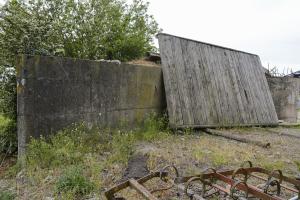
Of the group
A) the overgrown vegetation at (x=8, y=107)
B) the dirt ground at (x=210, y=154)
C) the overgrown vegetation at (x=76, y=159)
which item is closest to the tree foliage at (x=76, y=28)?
the overgrown vegetation at (x=8, y=107)

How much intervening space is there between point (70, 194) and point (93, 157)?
1320 millimetres

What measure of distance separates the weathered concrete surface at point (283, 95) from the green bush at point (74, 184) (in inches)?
332

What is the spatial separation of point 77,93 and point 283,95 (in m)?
7.90

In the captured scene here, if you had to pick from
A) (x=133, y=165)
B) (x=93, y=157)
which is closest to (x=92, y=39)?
(x=93, y=157)

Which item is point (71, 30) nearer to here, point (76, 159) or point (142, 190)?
point (76, 159)

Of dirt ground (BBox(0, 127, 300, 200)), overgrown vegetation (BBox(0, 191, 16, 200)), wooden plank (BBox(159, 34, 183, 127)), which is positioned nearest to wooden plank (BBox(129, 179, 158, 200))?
dirt ground (BBox(0, 127, 300, 200))

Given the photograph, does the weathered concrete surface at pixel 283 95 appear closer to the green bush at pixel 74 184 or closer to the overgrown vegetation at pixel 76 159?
the overgrown vegetation at pixel 76 159

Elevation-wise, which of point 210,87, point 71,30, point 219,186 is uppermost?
point 71,30

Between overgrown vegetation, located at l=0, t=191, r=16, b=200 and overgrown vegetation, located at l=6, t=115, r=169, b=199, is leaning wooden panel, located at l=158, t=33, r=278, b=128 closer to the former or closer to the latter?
overgrown vegetation, located at l=6, t=115, r=169, b=199

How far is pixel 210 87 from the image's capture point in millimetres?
7746

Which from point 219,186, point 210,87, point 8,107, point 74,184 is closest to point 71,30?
point 8,107

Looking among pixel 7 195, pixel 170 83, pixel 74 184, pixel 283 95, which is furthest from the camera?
pixel 283 95

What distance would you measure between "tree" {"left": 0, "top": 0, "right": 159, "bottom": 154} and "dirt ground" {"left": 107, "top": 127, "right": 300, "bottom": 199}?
8.29 ft

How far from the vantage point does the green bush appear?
356 centimetres
